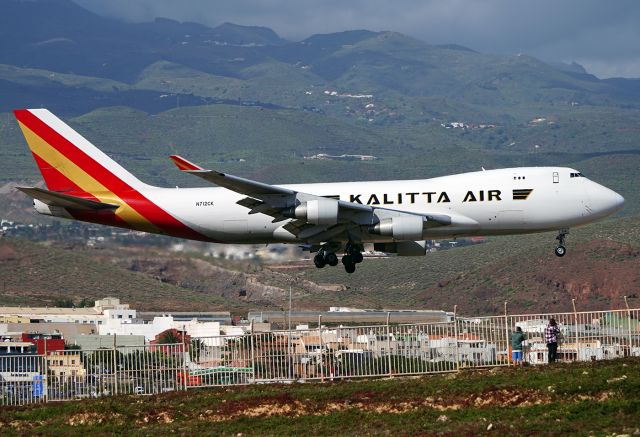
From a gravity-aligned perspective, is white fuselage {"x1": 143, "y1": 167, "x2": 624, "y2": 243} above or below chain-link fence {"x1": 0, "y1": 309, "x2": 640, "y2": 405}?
above

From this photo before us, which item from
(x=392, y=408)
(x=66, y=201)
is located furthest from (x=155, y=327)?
(x=392, y=408)

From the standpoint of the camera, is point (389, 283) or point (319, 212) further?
point (389, 283)

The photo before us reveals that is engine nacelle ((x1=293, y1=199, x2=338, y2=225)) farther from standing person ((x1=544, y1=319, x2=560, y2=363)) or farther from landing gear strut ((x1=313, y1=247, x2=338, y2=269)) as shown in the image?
standing person ((x1=544, y1=319, x2=560, y2=363))

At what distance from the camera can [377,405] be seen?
1585 inches

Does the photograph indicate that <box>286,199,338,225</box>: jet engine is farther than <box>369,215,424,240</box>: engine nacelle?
No

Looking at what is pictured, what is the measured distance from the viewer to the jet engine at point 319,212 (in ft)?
194

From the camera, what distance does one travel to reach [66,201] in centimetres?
6216

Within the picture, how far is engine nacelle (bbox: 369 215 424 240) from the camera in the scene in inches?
2349

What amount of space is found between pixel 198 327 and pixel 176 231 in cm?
2094

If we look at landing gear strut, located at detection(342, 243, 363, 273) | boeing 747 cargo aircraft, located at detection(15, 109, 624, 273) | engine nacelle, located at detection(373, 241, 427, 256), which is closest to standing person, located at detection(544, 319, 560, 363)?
boeing 747 cargo aircraft, located at detection(15, 109, 624, 273)

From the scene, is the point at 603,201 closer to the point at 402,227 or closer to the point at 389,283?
the point at 402,227

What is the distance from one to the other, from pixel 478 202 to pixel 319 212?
7.74 m

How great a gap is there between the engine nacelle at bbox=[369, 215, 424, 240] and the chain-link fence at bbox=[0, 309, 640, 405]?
993cm

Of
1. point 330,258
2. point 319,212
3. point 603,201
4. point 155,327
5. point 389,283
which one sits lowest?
point 155,327
